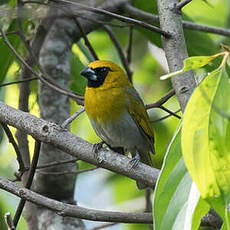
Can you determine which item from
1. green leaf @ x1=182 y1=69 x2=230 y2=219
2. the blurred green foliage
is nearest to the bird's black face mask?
the blurred green foliage

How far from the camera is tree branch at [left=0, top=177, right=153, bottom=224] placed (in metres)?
2.19

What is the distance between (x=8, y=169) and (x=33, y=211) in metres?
1.24

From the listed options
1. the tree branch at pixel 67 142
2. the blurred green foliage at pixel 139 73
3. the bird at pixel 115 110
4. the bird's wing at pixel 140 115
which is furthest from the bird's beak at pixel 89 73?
the tree branch at pixel 67 142

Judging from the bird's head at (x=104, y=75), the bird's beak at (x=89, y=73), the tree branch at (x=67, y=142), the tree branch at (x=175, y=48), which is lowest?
the tree branch at (x=67, y=142)

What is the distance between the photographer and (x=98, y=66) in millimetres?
3900

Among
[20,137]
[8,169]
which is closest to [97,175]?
[8,169]

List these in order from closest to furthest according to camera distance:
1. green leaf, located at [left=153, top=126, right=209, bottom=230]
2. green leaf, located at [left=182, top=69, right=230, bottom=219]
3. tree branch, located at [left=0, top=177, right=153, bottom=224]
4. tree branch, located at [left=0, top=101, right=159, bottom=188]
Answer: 1. green leaf, located at [left=182, top=69, right=230, bottom=219]
2. green leaf, located at [left=153, top=126, right=209, bottom=230]
3. tree branch, located at [left=0, top=177, right=153, bottom=224]
4. tree branch, located at [left=0, top=101, right=159, bottom=188]

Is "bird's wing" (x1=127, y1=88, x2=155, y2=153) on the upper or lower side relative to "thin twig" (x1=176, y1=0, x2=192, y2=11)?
upper

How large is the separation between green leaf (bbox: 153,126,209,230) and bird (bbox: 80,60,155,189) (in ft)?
6.49

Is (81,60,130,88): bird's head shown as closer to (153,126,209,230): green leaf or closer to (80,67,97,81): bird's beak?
(80,67,97,81): bird's beak

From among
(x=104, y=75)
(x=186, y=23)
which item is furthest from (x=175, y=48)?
(x=104, y=75)

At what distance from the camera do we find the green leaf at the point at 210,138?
4.74 ft

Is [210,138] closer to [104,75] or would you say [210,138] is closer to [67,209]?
[67,209]

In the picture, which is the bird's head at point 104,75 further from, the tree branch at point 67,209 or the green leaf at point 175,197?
the green leaf at point 175,197
